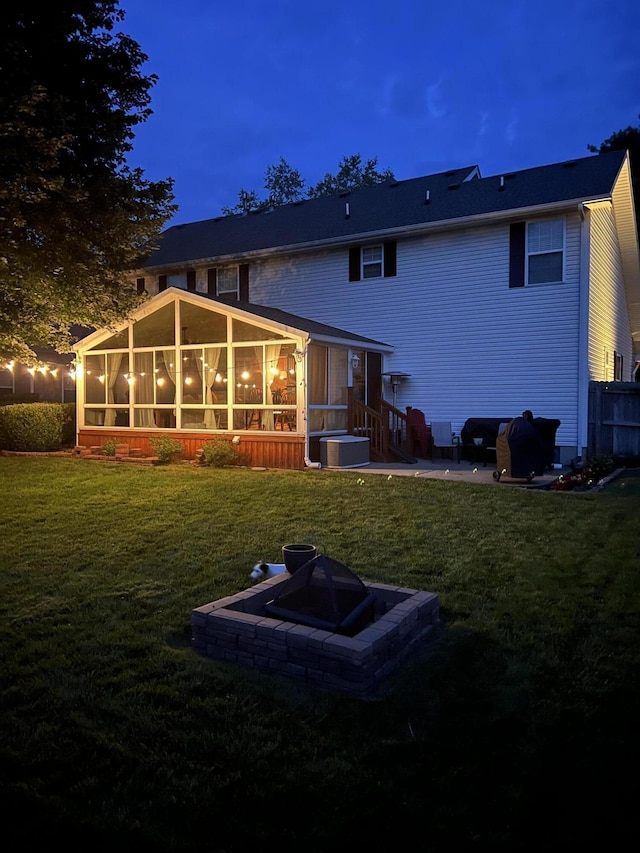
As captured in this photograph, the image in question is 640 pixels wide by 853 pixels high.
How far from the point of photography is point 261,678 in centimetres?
315

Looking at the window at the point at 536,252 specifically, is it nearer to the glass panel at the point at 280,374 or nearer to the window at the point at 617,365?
the window at the point at 617,365

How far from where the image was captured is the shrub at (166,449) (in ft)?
37.6

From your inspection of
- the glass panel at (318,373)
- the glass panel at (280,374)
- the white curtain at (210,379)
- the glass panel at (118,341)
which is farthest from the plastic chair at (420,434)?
the glass panel at (118,341)

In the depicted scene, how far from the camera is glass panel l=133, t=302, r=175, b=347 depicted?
1223 centimetres

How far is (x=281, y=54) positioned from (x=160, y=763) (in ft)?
507

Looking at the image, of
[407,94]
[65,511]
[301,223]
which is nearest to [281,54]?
[407,94]

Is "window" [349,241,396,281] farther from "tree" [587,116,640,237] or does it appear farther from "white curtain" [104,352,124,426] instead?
"tree" [587,116,640,237]

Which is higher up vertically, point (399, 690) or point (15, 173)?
point (15, 173)

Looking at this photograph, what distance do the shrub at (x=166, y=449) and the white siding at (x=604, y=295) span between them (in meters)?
8.20

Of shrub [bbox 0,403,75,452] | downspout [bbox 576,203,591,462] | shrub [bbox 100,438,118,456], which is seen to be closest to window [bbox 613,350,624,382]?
downspout [bbox 576,203,591,462]

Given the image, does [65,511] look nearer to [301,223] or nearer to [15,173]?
[15,173]

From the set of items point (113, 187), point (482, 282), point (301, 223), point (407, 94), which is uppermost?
point (407, 94)

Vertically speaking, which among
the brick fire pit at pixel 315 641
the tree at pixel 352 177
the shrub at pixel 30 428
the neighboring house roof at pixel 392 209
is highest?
the tree at pixel 352 177

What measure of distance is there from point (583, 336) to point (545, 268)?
1553 millimetres
